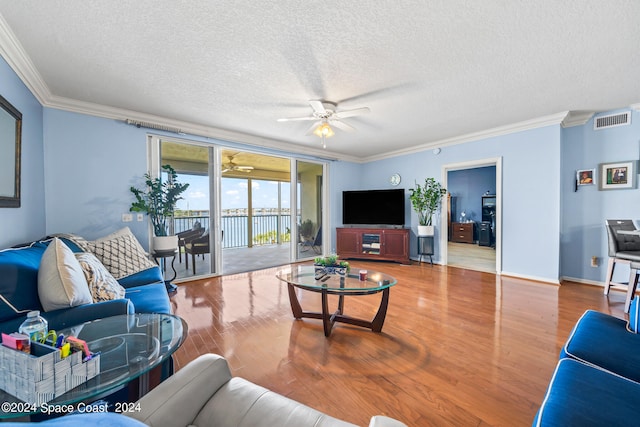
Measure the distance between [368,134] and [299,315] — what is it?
3.31 m

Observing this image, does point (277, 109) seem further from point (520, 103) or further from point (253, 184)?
point (253, 184)

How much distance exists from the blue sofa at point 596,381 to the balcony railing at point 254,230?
7.00 m

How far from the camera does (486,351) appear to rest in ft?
6.69

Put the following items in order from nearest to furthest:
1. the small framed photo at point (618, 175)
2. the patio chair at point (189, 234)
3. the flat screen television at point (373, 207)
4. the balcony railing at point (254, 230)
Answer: the small framed photo at point (618, 175)
the patio chair at point (189, 234)
the flat screen television at point (373, 207)
the balcony railing at point (254, 230)

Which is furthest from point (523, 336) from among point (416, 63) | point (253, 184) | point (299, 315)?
point (253, 184)

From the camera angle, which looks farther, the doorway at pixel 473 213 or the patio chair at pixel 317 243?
the doorway at pixel 473 213

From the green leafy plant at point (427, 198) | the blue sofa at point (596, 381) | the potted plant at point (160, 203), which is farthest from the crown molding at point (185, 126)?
the blue sofa at point (596, 381)

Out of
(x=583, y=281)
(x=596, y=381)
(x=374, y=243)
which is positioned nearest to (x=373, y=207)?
(x=374, y=243)

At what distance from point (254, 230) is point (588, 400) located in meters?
7.72

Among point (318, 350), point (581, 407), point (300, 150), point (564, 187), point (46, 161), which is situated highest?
point (300, 150)

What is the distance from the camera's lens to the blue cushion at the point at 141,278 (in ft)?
8.12

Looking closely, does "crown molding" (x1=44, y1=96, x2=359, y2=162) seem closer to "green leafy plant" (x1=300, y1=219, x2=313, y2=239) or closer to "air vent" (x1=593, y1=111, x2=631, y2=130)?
"green leafy plant" (x1=300, y1=219, x2=313, y2=239)

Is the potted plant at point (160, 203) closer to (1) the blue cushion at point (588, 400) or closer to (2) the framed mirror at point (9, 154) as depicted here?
(2) the framed mirror at point (9, 154)

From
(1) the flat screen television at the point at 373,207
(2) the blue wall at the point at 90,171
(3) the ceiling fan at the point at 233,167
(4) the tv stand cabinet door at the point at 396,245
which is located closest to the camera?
(2) the blue wall at the point at 90,171
